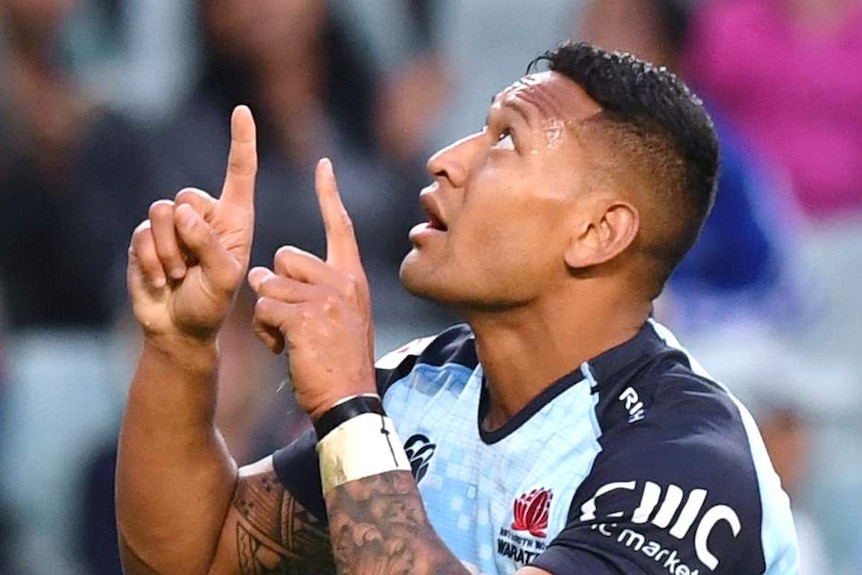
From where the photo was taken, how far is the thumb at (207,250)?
3.17 meters

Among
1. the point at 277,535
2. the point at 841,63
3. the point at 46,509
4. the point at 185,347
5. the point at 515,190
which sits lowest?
the point at 46,509

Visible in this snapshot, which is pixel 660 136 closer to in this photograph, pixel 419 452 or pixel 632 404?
pixel 632 404

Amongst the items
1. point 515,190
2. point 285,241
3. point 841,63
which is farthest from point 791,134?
point 515,190

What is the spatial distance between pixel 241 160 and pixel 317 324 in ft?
1.25

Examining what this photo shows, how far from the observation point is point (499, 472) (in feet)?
10.7

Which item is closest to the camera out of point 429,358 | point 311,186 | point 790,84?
point 429,358

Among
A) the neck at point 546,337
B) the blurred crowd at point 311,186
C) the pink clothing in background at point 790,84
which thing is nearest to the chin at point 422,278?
the neck at point 546,337

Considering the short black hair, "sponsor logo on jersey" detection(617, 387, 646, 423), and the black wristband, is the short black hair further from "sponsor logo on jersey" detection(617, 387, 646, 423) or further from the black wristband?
the black wristband

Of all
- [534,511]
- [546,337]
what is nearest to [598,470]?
[534,511]

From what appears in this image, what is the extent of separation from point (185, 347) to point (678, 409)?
0.84 meters

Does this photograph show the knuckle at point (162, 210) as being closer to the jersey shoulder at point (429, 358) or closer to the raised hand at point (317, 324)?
the raised hand at point (317, 324)

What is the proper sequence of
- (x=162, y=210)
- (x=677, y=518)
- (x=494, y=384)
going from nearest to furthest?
(x=677, y=518) → (x=162, y=210) → (x=494, y=384)

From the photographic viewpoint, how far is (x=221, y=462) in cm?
350

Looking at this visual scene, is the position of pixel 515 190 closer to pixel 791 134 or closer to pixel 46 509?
pixel 46 509
